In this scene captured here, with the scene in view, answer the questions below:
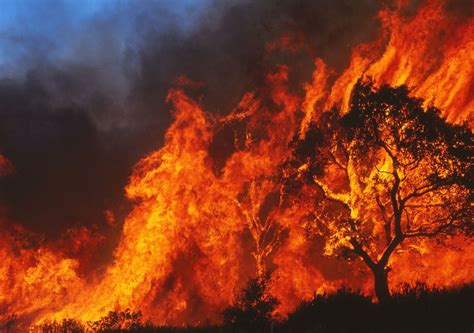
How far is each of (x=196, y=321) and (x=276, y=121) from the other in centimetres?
1580

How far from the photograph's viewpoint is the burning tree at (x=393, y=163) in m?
19.4

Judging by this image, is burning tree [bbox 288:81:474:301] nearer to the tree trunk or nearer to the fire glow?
the tree trunk

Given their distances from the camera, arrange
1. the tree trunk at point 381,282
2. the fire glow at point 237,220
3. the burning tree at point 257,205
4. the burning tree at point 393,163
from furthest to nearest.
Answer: the burning tree at point 257,205, the fire glow at point 237,220, the burning tree at point 393,163, the tree trunk at point 381,282

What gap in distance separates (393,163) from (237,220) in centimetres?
1531

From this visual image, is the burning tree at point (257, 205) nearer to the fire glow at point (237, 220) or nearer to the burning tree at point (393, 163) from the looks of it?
the fire glow at point (237, 220)

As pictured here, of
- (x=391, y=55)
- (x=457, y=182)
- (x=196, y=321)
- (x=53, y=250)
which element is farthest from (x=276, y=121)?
(x=53, y=250)

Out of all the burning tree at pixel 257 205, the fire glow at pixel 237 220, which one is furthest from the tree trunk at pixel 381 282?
the burning tree at pixel 257 205

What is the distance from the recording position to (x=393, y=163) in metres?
20.2

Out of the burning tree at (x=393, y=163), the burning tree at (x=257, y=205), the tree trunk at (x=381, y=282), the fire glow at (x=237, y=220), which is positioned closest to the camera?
the tree trunk at (x=381, y=282)

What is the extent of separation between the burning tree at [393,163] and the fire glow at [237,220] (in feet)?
18.3

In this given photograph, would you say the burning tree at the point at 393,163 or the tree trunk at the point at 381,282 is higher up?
the burning tree at the point at 393,163

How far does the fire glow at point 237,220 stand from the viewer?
1144 inches

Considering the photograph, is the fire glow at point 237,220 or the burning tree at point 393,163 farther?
the fire glow at point 237,220

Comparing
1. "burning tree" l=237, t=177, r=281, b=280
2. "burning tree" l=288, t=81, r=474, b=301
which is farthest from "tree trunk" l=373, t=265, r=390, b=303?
"burning tree" l=237, t=177, r=281, b=280
